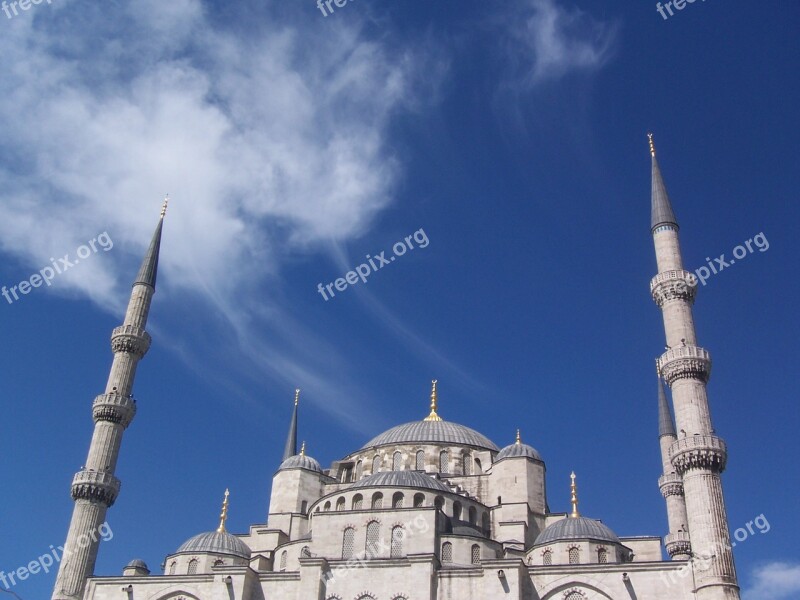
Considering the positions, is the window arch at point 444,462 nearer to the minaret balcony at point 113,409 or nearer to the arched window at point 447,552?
the arched window at point 447,552

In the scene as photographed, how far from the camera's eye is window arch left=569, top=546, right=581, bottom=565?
23156 millimetres

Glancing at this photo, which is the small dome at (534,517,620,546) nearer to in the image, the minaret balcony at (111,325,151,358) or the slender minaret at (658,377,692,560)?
the slender minaret at (658,377,692,560)

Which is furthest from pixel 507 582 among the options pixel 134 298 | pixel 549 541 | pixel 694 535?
pixel 134 298

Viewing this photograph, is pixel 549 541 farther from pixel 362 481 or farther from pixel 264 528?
pixel 264 528

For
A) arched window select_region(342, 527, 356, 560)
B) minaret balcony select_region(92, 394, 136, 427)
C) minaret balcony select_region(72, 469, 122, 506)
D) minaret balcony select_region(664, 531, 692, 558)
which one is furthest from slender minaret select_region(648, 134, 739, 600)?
minaret balcony select_region(92, 394, 136, 427)

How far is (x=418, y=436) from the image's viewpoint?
32156mm

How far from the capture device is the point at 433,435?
106 feet

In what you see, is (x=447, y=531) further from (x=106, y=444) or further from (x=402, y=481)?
(x=106, y=444)

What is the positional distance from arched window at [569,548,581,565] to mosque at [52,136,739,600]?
0.05m

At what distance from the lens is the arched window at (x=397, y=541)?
2352cm

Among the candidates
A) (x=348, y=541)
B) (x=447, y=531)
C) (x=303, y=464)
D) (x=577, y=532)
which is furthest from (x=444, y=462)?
(x=577, y=532)

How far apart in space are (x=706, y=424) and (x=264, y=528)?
15542 mm

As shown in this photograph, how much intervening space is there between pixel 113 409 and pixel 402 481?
30.6 feet

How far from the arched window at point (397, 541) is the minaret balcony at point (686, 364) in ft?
27.7
